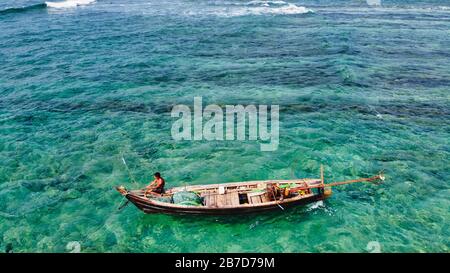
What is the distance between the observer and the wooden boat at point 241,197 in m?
17.5

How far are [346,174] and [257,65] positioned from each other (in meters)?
20.2

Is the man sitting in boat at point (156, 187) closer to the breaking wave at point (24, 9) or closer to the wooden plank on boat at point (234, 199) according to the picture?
the wooden plank on boat at point (234, 199)

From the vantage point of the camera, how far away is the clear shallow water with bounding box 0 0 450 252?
18.2 meters

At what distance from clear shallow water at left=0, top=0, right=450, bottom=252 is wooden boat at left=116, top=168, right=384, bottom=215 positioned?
98 centimetres

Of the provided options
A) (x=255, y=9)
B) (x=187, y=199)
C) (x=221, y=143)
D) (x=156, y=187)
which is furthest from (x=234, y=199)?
(x=255, y=9)

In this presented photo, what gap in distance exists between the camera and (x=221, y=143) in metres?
25.5

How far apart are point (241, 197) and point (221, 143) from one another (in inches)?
292

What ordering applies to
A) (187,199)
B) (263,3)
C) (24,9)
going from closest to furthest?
(187,199)
(24,9)
(263,3)

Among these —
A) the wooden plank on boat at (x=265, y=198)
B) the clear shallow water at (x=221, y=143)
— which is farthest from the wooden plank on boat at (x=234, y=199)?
the wooden plank on boat at (x=265, y=198)

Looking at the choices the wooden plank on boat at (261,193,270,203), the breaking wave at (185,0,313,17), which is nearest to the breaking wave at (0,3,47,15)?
the breaking wave at (185,0,313,17)

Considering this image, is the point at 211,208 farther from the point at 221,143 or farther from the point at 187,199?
the point at 221,143

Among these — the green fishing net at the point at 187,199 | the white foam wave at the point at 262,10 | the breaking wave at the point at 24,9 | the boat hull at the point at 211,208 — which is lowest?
the boat hull at the point at 211,208

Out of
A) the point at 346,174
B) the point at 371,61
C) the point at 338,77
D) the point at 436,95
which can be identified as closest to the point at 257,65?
the point at 338,77

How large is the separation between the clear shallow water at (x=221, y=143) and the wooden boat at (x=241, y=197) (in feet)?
3.23
